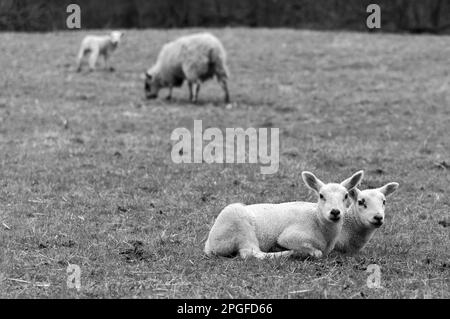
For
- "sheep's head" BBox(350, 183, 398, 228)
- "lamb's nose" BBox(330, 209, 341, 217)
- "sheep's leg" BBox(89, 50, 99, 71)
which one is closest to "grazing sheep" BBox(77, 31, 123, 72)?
"sheep's leg" BBox(89, 50, 99, 71)

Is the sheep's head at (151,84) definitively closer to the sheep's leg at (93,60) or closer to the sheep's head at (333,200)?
the sheep's leg at (93,60)

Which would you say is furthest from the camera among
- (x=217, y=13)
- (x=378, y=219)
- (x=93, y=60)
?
(x=217, y=13)

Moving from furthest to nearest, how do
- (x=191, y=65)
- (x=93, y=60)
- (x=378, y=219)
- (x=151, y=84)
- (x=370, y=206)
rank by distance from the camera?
1. (x=93, y=60)
2. (x=151, y=84)
3. (x=191, y=65)
4. (x=370, y=206)
5. (x=378, y=219)

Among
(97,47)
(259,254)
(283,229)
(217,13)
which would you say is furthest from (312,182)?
(217,13)

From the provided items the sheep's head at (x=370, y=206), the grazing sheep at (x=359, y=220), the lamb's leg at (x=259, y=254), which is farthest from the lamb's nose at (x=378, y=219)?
the lamb's leg at (x=259, y=254)

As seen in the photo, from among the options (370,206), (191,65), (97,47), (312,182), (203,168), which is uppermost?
(97,47)

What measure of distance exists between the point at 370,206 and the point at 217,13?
112 ft

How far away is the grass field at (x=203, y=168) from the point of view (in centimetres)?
657

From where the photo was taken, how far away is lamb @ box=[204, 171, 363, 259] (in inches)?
281

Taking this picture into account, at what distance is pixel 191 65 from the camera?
60.5ft

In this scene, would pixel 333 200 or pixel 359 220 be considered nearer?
pixel 333 200

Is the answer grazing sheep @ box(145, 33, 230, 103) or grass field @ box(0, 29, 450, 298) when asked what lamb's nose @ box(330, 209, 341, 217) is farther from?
grazing sheep @ box(145, 33, 230, 103)

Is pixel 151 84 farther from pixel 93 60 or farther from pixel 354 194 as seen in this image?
pixel 354 194
